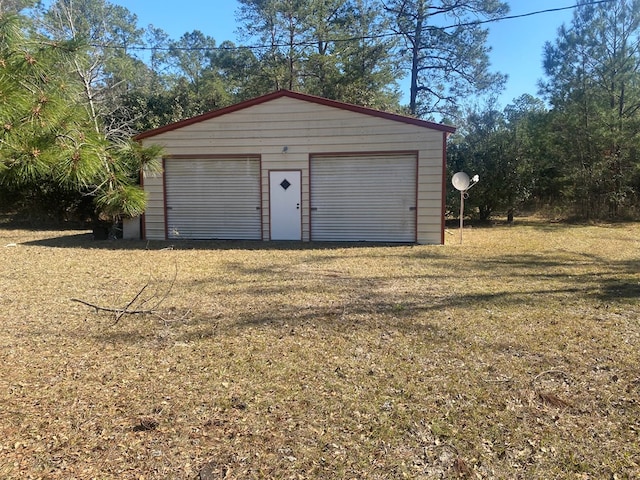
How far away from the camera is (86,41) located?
176 cm

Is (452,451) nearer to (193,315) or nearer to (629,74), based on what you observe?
(193,315)

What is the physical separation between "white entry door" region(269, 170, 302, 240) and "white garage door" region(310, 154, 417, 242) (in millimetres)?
360

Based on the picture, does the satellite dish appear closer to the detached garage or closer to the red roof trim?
the detached garage

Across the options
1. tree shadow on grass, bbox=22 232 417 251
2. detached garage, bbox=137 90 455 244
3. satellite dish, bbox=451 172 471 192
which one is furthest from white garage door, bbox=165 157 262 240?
satellite dish, bbox=451 172 471 192

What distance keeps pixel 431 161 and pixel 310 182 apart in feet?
9.09

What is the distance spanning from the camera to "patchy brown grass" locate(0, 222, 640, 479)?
2178 mm

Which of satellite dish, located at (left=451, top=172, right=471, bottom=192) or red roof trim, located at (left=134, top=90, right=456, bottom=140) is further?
satellite dish, located at (left=451, top=172, right=471, bottom=192)

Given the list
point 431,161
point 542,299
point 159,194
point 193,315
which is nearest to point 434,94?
point 431,161

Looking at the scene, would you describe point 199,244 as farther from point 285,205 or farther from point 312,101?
point 312,101

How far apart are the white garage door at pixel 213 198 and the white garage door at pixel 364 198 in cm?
152

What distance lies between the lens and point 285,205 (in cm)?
1026

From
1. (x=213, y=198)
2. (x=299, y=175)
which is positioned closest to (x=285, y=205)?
(x=299, y=175)

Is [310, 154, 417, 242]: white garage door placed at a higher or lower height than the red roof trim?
lower

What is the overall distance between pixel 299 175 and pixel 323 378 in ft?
24.5
